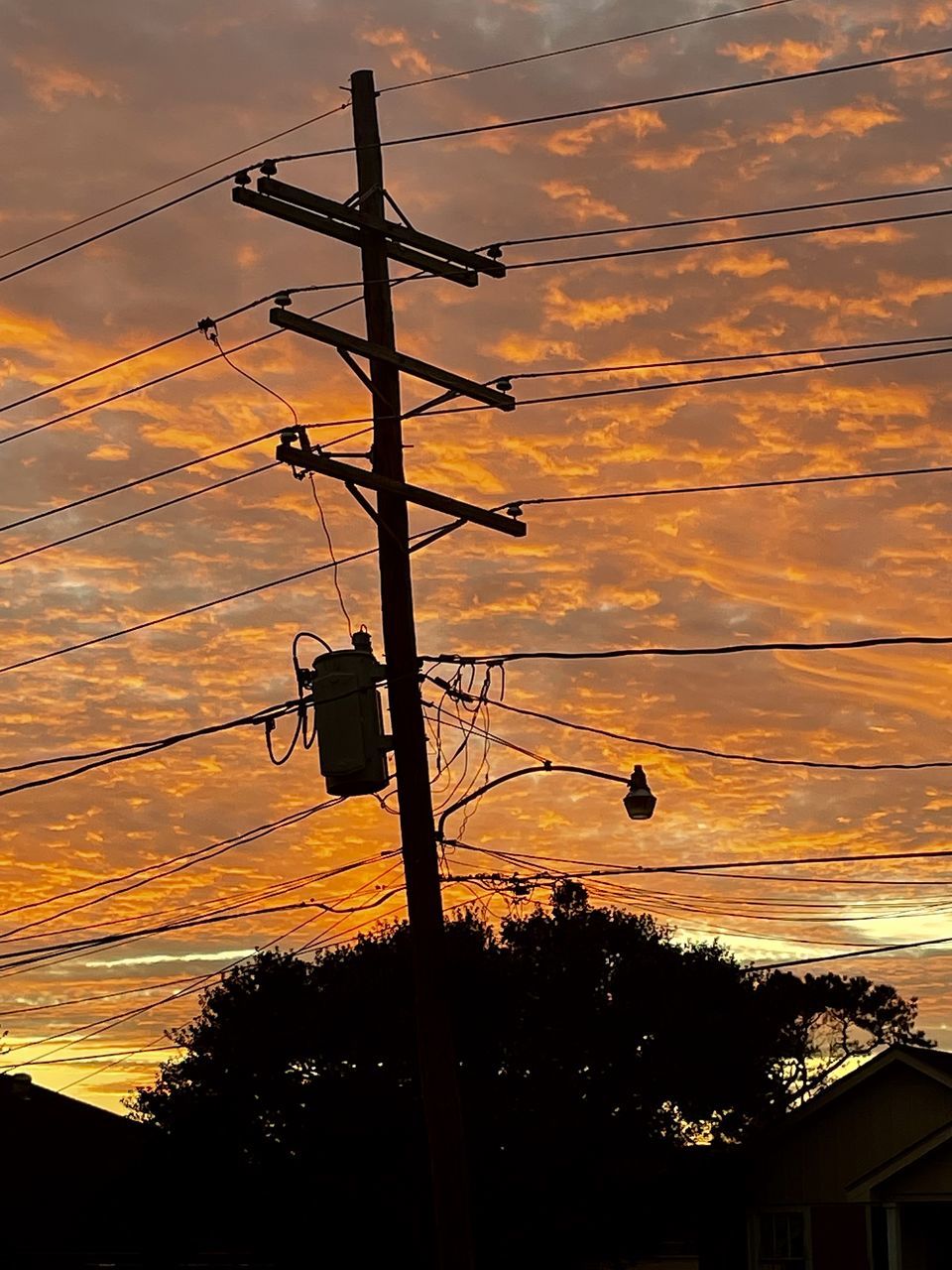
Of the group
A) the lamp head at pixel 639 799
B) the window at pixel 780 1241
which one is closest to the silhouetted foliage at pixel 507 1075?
the window at pixel 780 1241

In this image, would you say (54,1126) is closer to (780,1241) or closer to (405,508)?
(780,1241)

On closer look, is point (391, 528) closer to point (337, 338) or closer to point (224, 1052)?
point (337, 338)

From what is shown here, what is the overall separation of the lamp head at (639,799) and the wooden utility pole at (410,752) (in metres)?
3.95

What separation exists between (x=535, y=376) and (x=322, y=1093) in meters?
26.3

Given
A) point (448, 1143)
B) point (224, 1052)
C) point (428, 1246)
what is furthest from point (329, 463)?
point (224, 1052)

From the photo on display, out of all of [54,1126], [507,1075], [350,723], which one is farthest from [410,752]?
[54,1126]

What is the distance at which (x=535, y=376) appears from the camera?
1981 cm

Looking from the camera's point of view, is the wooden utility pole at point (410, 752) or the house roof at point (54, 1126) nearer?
the wooden utility pole at point (410, 752)

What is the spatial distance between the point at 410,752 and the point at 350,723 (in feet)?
2.27

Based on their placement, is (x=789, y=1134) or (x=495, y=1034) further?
(x=495, y=1034)

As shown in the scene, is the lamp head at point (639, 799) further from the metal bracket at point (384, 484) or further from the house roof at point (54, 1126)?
the house roof at point (54, 1126)

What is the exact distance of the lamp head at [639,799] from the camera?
20562 mm

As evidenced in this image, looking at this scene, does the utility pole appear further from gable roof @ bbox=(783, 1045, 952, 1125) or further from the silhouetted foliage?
the silhouetted foliage

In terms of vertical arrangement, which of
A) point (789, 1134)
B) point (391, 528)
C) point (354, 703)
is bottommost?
point (789, 1134)
